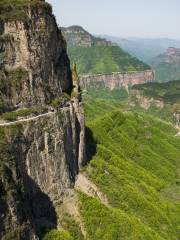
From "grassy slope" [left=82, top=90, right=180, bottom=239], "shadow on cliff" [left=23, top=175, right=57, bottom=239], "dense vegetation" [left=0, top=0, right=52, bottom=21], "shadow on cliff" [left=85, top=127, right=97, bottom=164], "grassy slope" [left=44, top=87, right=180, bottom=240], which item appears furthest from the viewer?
"shadow on cliff" [left=85, top=127, right=97, bottom=164]

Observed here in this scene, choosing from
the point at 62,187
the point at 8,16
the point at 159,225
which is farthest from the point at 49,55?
the point at 159,225

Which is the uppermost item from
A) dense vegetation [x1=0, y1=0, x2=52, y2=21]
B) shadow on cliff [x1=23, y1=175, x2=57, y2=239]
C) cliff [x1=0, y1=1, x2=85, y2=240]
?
dense vegetation [x1=0, y1=0, x2=52, y2=21]

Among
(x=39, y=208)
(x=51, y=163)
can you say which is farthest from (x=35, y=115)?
(x=39, y=208)

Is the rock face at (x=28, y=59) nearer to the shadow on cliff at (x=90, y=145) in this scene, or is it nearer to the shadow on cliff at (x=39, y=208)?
the shadow on cliff at (x=39, y=208)

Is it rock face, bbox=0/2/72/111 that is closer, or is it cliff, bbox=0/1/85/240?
cliff, bbox=0/1/85/240

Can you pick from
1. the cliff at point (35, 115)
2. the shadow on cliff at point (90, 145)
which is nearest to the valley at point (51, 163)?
the cliff at point (35, 115)

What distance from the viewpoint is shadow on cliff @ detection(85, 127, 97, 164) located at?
85037 millimetres

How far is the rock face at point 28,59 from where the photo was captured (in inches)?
2579

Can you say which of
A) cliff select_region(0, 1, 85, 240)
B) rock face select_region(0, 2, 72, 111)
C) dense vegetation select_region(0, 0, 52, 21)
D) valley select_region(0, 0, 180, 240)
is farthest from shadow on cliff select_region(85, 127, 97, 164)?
dense vegetation select_region(0, 0, 52, 21)

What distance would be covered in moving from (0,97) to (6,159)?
11.5 meters

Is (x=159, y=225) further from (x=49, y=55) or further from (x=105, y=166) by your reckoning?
(x=49, y=55)

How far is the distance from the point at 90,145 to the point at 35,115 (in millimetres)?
24473

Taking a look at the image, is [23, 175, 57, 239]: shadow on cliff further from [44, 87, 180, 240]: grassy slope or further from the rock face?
the rock face

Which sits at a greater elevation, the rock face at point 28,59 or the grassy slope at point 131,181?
the rock face at point 28,59
